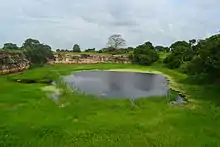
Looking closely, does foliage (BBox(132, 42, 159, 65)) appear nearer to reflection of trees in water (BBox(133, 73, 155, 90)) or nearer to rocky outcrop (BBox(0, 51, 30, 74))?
rocky outcrop (BBox(0, 51, 30, 74))

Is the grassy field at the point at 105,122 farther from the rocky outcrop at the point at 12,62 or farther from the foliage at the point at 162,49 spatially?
the foliage at the point at 162,49

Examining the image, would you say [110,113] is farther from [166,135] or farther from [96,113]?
[166,135]

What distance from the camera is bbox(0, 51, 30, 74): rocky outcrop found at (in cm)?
6134

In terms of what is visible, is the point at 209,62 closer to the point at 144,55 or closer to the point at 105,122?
the point at 105,122

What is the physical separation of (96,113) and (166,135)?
7.01 meters

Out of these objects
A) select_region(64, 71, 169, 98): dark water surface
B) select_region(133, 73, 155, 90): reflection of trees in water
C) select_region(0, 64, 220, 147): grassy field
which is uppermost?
select_region(0, 64, 220, 147): grassy field

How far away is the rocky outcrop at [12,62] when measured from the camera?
61344mm

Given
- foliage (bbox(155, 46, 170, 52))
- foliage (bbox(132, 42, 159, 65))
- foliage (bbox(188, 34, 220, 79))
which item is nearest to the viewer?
foliage (bbox(188, 34, 220, 79))

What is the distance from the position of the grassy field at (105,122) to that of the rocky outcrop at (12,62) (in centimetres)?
3076

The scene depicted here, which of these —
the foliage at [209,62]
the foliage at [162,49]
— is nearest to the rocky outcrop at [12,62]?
the foliage at [209,62]

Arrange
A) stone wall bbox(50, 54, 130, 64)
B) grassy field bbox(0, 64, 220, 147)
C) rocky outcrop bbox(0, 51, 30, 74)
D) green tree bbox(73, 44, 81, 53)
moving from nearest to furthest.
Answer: grassy field bbox(0, 64, 220, 147) → rocky outcrop bbox(0, 51, 30, 74) → stone wall bbox(50, 54, 130, 64) → green tree bbox(73, 44, 81, 53)

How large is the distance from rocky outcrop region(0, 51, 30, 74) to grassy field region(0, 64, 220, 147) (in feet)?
101

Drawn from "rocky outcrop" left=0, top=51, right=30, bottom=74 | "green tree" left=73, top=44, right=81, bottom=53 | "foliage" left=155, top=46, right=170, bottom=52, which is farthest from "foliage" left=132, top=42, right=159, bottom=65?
"green tree" left=73, top=44, right=81, bottom=53

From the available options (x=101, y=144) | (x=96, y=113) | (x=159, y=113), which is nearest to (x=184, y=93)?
(x=159, y=113)
